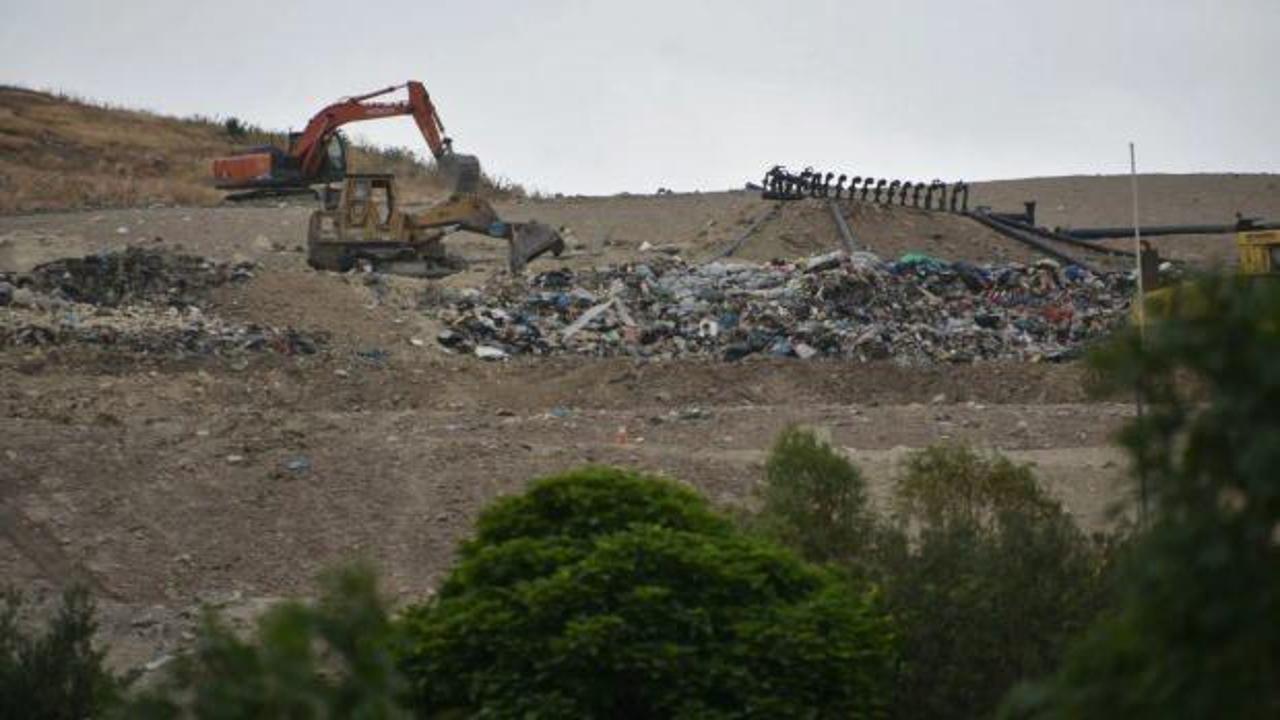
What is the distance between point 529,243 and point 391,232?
2059 millimetres

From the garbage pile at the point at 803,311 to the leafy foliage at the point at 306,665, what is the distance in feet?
67.4

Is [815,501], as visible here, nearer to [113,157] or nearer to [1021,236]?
[1021,236]

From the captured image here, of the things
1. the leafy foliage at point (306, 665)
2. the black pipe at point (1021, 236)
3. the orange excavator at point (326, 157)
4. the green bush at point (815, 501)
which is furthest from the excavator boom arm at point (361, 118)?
the leafy foliage at point (306, 665)

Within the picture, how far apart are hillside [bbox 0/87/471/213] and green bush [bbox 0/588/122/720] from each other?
114ft

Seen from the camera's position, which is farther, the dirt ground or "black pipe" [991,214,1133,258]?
"black pipe" [991,214,1133,258]

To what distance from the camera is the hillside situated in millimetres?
50094

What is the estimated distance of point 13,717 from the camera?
11984mm

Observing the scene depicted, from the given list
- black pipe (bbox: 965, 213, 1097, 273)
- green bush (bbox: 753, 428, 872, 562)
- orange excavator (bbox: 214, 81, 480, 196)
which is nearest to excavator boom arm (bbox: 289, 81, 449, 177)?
orange excavator (bbox: 214, 81, 480, 196)

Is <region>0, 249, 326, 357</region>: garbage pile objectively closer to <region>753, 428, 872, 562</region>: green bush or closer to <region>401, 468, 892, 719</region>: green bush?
<region>753, 428, 872, 562</region>: green bush

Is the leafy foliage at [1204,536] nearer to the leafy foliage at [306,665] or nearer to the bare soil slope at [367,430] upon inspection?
the leafy foliage at [306,665]

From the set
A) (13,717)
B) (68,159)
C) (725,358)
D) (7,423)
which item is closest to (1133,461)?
(13,717)

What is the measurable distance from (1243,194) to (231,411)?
33991 millimetres

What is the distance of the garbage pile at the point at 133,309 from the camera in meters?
26.7

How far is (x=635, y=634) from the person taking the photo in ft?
33.2
